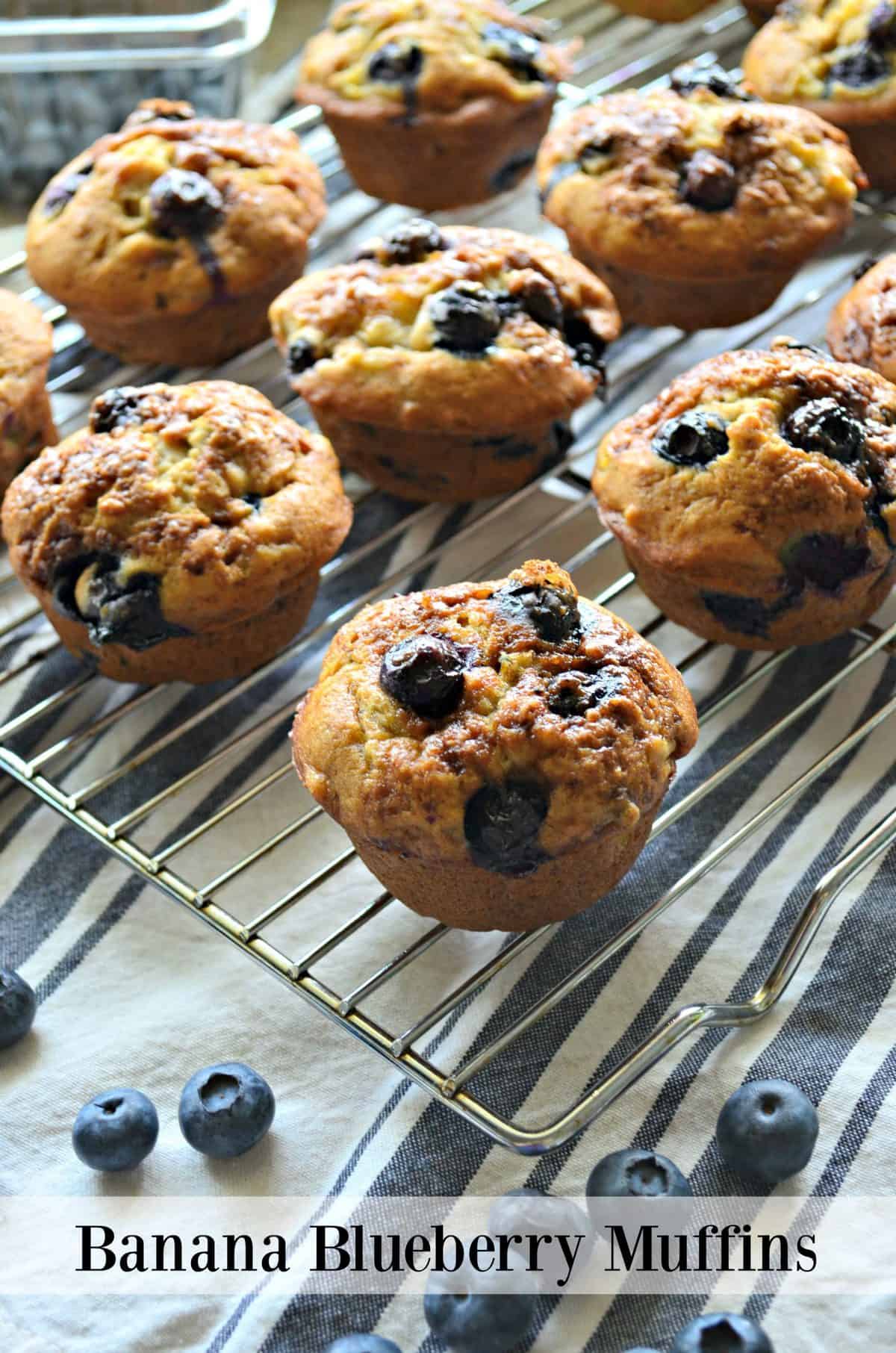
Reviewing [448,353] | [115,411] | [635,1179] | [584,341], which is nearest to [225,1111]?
[635,1179]

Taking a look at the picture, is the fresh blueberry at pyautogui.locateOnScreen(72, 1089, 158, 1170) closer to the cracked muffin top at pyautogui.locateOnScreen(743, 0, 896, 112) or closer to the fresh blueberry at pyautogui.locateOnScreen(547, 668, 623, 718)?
the fresh blueberry at pyautogui.locateOnScreen(547, 668, 623, 718)

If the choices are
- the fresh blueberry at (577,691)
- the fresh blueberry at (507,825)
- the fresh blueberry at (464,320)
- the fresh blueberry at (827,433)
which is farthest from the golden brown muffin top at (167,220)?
the fresh blueberry at (507,825)

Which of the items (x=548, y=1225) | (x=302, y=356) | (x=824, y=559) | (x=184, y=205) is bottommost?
(x=548, y=1225)

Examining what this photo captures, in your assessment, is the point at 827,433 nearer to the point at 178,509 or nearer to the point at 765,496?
the point at 765,496

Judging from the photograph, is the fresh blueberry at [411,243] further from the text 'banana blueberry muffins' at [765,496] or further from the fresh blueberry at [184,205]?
the text 'banana blueberry muffins' at [765,496]

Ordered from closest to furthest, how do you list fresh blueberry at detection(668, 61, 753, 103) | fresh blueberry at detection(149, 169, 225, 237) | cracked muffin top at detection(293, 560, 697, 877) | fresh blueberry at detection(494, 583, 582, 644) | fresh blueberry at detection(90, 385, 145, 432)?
cracked muffin top at detection(293, 560, 697, 877), fresh blueberry at detection(494, 583, 582, 644), fresh blueberry at detection(90, 385, 145, 432), fresh blueberry at detection(149, 169, 225, 237), fresh blueberry at detection(668, 61, 753, 103)

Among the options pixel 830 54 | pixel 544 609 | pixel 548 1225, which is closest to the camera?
pixel 548 1225

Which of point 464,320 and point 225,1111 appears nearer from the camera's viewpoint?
point 225,1111

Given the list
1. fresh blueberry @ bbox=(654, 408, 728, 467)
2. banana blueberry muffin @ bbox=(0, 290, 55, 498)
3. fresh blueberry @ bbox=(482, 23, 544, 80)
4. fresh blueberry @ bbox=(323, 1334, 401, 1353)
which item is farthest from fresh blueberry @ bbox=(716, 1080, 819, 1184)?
fresh blueberry @ bbox=(482, 23, 544, 80)
